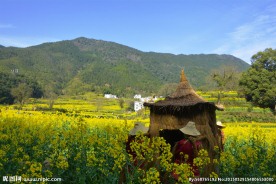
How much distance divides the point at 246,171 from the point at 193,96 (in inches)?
78.7

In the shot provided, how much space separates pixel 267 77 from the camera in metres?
45.4

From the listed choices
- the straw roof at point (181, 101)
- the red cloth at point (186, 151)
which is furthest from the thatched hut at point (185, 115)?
the red cloth at point (186, 151)

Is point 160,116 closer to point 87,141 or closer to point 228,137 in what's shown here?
point 87,141

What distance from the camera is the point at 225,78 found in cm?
5591

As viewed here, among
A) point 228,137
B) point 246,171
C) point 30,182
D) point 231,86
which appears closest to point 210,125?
point 246,171

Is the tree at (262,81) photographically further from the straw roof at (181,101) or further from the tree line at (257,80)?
the straw roof at (181,101)

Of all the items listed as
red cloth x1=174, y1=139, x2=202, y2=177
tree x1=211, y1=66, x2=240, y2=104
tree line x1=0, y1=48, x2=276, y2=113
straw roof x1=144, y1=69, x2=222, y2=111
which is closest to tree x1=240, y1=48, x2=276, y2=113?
tree line x1=0, y1=48, x2=276, y2=113

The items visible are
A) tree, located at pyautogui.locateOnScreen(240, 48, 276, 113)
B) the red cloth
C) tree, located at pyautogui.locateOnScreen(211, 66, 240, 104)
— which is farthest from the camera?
tree, located at pyautogui.locateOnScreen(211, 66, 240, 104)

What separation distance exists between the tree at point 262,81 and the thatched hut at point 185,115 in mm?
39029

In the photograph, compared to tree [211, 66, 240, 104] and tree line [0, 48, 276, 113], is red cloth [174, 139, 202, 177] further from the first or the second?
tree [211, 66, 240, 104]

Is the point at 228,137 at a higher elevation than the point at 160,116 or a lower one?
lower

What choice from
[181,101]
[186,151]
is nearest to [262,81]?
[181,101]

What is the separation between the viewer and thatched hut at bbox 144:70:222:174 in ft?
20.8

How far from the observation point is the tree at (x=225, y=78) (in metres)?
54.6
